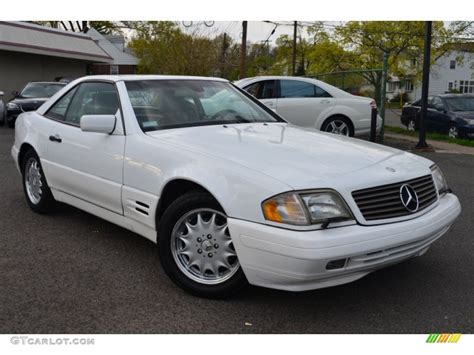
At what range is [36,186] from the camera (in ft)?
17.1

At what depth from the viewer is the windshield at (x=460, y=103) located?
14164 millimetres

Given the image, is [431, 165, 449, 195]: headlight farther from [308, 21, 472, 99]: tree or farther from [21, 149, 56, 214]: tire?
[308, 21, 472, 99]: tree

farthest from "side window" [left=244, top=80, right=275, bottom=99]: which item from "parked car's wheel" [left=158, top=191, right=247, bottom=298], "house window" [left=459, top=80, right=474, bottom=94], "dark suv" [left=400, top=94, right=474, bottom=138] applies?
"house window" [left=459, top=80, right=474, bottom=94]

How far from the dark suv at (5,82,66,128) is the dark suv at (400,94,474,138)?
11.2m

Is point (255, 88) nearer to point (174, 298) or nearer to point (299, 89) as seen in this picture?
point (299, 89)

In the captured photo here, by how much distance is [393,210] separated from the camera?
306 cm

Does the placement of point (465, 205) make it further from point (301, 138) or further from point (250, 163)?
point (250, 163)

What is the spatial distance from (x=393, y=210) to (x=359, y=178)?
0.28m

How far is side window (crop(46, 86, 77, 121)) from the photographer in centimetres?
490

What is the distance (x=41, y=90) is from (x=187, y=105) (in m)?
13.6

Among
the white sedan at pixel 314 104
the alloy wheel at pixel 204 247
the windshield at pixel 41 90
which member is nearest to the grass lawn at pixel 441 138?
the white sedan at pixel 314 104

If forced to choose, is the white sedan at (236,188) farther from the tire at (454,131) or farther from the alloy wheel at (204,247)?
the tire at (454,131)

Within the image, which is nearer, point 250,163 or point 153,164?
point 250,163

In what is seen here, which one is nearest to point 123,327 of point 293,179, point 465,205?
point 293,179
